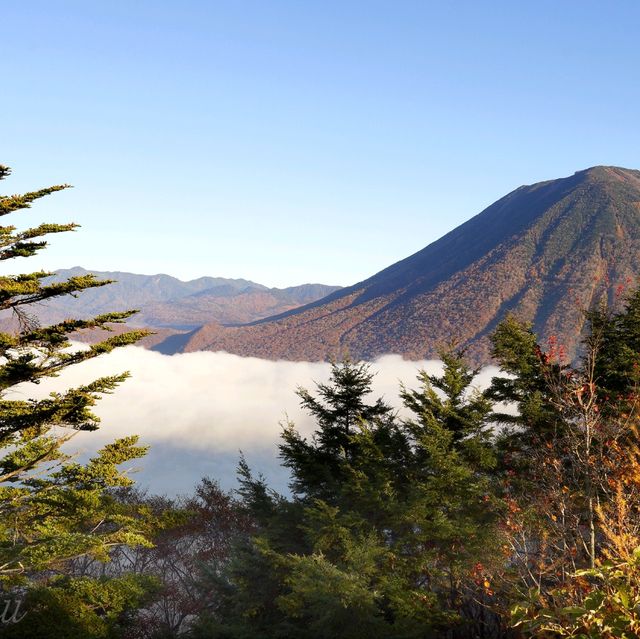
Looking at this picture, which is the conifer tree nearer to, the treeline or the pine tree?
the treeline

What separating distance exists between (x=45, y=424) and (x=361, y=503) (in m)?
12.6

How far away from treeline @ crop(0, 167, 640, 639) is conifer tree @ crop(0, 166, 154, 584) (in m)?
0.05

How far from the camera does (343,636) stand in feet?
52.3

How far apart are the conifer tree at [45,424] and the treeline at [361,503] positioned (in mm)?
47

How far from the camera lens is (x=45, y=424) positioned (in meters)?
11.7

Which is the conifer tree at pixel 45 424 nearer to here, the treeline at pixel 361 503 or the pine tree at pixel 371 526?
the treeline at pixel 361 503

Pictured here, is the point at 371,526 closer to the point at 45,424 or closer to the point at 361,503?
the point at 361,503

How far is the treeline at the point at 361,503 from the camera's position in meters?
11.1

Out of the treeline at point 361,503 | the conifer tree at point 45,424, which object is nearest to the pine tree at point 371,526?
the treeline at point 361,503

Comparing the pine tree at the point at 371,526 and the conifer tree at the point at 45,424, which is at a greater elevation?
the conifer tree at the point at 45,424

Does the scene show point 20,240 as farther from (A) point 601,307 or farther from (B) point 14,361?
(A) point 601,307

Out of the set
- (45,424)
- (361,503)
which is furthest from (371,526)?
(45,424)

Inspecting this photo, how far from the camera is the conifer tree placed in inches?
412

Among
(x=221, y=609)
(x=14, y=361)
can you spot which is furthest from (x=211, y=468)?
(x=14, y=361)
